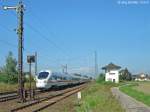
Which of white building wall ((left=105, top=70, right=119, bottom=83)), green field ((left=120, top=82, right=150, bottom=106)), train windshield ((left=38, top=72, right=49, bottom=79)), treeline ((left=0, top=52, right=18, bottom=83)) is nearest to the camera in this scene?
green field ((left=120, top=82, right=150, bottom=106))

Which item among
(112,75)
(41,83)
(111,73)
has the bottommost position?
(41,83)

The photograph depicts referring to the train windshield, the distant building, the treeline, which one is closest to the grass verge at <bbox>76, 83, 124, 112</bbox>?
the train windshield

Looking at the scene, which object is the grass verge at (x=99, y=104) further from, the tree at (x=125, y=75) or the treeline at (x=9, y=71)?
the tree at (x=125, y=75)

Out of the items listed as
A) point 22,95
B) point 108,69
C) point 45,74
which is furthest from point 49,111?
point 108,69

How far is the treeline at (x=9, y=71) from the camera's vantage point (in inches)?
3273

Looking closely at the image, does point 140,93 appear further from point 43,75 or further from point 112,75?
point 112,75

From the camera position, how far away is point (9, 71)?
95500 mm

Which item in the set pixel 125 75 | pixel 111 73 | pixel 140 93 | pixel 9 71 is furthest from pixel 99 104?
pixel 125 75

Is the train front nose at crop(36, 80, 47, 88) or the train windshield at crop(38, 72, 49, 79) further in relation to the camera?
the train windshield at crop(38, 72, 49, 79)

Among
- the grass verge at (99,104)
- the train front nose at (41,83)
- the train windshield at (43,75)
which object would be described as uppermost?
the train windshield at (43,75)

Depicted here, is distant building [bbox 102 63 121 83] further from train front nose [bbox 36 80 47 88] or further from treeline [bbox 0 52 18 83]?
train front nose [bbox 36 80 47 88]

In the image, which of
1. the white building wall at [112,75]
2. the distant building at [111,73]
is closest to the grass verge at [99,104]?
the distant building at [111,73]

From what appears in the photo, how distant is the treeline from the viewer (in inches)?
3273

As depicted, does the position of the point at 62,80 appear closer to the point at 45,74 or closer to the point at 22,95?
the point at 45,74
